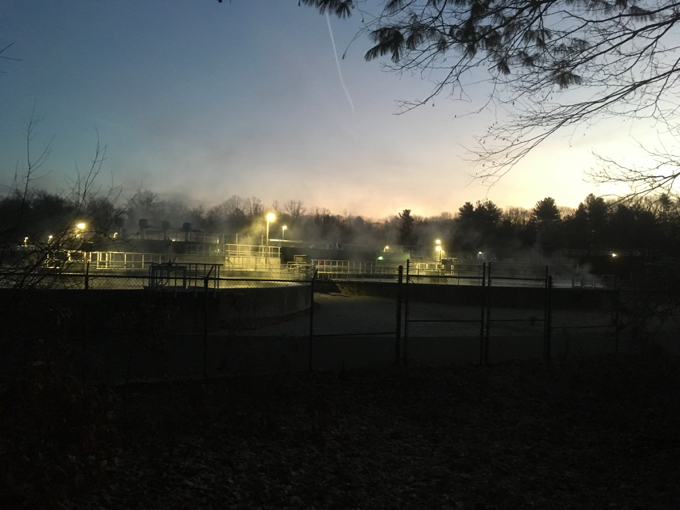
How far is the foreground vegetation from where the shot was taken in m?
4.09

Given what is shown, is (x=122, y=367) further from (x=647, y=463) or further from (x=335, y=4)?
(x=647, y=463)

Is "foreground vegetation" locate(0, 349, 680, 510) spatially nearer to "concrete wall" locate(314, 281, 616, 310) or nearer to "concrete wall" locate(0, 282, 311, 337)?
"concrete wall" locate(0, 282, 311, 337)

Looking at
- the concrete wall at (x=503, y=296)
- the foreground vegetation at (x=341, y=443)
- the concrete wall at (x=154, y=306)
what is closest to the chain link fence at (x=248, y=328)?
the concrete wall at (x=154, y=306)

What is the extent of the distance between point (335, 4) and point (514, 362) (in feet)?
25.8

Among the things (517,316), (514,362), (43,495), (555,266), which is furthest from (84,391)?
(555,266)

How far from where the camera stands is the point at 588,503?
5.03 m

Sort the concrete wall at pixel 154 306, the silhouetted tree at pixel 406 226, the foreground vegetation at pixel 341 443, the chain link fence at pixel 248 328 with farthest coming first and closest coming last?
1. the silhouetted tree at pixel 406 226
2. the chain link fence at pixel 248 328
3. the concrete wall at pixel 154 306
4. the foreground vegetation at pixel 341 443

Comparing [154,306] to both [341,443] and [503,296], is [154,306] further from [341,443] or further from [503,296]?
[503,296]

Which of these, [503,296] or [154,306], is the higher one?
[154,306]

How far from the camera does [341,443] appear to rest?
6.32m

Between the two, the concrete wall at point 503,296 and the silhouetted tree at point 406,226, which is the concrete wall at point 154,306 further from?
the silhouetted tree at point 406,226

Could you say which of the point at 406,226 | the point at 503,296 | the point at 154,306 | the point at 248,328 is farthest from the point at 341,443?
the point at 406,226

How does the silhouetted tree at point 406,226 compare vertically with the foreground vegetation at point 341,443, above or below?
above

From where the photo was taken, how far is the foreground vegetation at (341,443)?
4.09m
